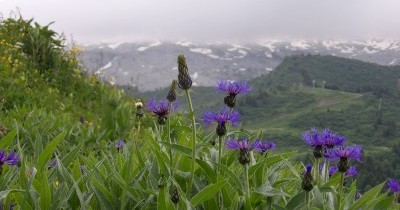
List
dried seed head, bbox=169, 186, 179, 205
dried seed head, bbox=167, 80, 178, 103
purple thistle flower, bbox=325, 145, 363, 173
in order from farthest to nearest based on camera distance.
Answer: dried seed head, bbox=167, 80, 178, 103 → purple thistle flower, bbox=325, 145, 363, 173 → dried seed head, bbox=169, 186, 179, 205

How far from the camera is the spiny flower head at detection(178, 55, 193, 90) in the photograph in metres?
3.32

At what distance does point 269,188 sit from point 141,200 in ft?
2.88

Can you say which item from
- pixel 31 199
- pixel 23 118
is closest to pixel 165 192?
pixel 31 199

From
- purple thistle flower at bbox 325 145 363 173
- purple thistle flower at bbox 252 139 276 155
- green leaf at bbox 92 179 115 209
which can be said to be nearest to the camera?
purple thistle flower at bbox 325 145 363 173

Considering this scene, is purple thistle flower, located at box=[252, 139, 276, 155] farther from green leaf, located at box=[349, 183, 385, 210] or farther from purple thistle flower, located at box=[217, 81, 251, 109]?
green leaf, located at box=[349, 183, 385, 210]

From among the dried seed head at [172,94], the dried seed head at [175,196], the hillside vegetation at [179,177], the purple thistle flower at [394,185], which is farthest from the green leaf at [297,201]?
the purple thistle flower at [394,185]

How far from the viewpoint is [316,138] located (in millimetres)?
3396

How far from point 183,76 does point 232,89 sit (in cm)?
70

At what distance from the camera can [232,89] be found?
393 centimetres

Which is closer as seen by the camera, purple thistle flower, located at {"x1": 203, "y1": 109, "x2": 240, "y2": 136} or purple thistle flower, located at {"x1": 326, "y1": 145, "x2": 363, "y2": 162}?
purple thistle flower, located at {"x1": 326, "y1": 145, "x2": 363, "y2": 162}

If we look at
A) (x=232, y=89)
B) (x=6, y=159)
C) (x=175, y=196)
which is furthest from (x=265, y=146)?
(x=6, y=159)

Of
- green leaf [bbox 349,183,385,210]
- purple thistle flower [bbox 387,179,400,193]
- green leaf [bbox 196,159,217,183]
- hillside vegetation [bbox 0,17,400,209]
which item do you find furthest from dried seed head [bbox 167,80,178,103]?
purple thistle flower [bbox 387,179,400,193]

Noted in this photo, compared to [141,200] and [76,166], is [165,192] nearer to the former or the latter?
[141,200]

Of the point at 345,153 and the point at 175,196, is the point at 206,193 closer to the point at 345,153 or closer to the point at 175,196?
the point at 175,196
